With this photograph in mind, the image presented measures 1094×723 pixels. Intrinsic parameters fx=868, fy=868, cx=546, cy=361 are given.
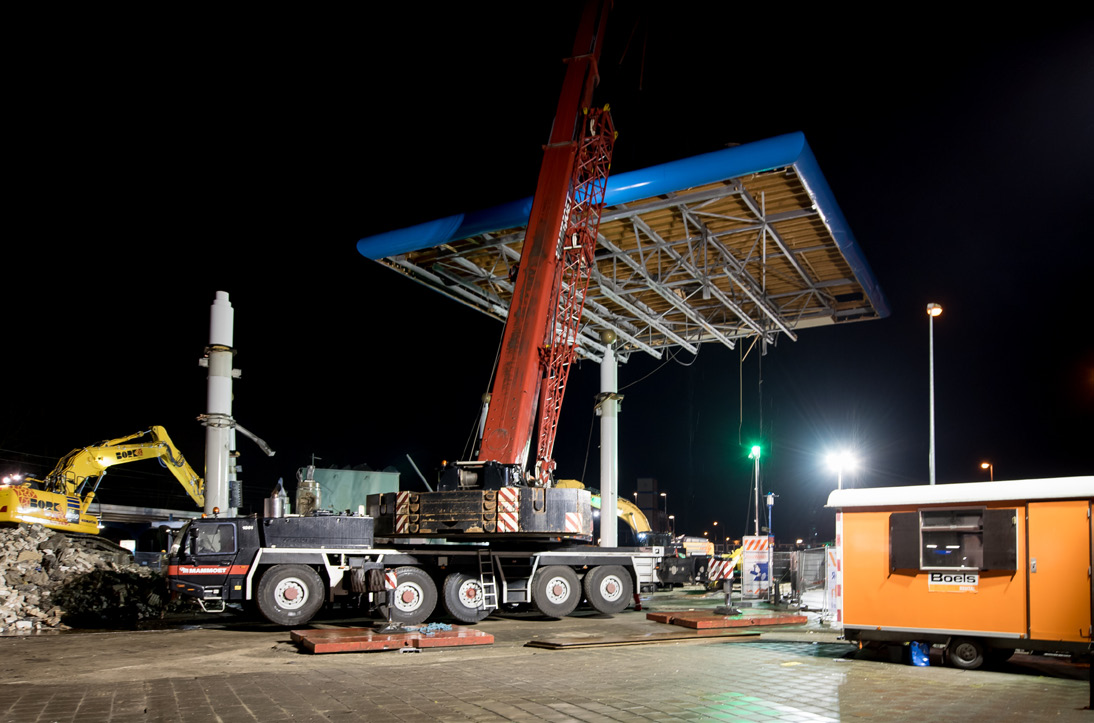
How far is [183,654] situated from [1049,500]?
11770mm

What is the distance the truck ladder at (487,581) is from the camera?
685 inches

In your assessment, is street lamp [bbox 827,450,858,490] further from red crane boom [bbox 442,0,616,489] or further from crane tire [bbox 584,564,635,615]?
red crane boom [bbox 442,0,616,489]

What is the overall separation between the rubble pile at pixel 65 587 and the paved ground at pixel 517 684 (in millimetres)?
2837

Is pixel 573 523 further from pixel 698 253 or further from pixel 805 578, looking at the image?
pixel 805 578

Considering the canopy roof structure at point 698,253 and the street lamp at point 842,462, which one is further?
the street lamp at point 842,462

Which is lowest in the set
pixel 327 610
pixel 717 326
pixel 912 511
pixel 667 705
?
pixel 327 610

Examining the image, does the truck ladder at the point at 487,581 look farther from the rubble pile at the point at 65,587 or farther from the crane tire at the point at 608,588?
the rubble pile at the point at 65,587

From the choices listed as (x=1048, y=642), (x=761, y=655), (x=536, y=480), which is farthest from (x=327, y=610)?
(x=1048, y=642)

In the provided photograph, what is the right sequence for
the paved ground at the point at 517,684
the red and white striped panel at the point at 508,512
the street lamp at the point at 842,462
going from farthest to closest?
the street lamp at the point at 842,462 < the red and white striped panel at the point at 508,512 < the paved ground at the point at 517,684

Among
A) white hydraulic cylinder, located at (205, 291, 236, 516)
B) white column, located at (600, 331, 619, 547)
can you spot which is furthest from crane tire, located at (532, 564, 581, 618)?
white hydraulic cylinder, located at (205, 291, 236, 516)

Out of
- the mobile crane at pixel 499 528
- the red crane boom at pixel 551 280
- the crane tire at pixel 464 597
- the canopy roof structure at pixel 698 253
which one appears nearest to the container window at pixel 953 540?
the mobile crane at pixel 499 528

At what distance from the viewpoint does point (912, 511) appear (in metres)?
11.6

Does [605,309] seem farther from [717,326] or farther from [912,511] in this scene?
[912,511]

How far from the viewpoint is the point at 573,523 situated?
1672cm
